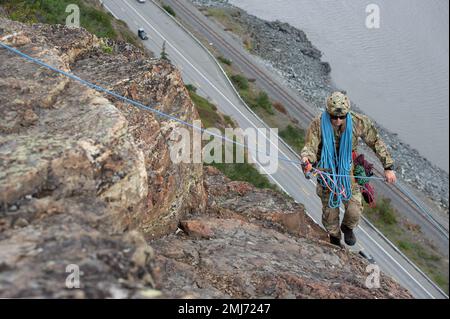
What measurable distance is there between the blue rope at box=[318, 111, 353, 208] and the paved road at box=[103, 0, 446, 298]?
21.4 metres

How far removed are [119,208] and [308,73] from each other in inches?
1705

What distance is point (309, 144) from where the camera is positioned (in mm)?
7266

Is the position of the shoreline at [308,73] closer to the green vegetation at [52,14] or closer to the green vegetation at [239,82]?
the green vegetation at [239,82]

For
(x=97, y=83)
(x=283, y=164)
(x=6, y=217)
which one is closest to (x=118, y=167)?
(x=6, y=217)

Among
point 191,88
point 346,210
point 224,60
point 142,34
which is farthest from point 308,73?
point 346,210

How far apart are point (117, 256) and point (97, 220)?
79cm

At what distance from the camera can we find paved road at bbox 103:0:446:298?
27917 mm

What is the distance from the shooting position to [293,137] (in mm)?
35062

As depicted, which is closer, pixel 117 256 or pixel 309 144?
pixel 117 256

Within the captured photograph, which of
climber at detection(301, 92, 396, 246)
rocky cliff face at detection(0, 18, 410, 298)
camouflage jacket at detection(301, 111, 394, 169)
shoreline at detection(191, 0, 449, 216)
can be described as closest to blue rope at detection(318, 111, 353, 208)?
climber at detection(301, 92, 396, 246)

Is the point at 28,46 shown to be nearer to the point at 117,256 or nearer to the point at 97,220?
the point at 97,220

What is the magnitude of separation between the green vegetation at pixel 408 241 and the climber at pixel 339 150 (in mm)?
23557

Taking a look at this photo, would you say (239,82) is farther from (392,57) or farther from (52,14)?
(52,14)

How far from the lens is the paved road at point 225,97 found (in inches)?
1099
